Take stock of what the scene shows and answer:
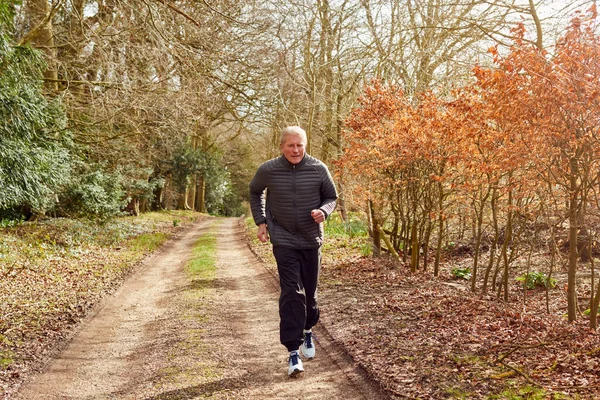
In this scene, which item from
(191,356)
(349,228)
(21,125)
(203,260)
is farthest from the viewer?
(349,228)

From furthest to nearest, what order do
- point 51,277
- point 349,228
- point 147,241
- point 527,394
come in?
point 147,241 → point 349,228 → point 51,277 → point 527,394

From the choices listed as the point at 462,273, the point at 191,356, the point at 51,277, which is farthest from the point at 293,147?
the point at 462,273

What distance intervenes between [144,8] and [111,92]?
3163mm

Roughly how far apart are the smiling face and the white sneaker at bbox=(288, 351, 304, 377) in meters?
1.76

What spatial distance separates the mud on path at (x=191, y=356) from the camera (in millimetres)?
4125

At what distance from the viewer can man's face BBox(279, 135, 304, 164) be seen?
4355 mm

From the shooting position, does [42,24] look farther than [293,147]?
Yes

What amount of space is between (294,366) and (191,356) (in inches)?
43.8

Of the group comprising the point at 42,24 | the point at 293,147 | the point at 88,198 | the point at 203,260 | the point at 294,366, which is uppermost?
the point at 42,24

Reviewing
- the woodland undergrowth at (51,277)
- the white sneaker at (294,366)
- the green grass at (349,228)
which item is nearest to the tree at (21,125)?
the woodland undergrowth at (51,277)

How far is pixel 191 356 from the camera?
189 inches

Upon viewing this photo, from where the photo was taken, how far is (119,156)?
18.5m

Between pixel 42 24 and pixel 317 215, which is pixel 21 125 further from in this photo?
pixel 317 215

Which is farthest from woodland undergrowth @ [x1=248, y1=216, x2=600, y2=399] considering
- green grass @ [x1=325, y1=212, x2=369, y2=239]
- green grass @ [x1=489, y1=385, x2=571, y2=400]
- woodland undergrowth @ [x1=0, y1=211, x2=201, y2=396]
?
green grass @ [x1=325, y1=212, x2=369, y2=239]
